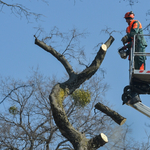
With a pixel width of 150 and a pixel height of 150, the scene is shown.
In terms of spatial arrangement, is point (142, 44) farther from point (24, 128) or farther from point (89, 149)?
point (24, 128)

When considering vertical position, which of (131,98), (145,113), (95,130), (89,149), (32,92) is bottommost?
(89,149)

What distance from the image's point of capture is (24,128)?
1462cm

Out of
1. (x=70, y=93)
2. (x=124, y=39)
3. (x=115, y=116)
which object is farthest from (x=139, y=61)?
(x=70, y=93)

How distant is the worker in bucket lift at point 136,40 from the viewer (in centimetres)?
802

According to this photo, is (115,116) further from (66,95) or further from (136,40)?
(136,40)

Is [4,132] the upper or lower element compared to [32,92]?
lower

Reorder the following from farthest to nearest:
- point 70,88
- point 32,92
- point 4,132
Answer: point 32,92 < point 4,132 < point 70,88

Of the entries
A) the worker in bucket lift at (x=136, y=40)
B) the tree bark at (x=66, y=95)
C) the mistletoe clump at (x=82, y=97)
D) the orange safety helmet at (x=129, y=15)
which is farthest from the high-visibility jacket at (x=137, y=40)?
the mistletoe clump at (x=82, y=97)

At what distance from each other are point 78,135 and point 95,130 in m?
9.16

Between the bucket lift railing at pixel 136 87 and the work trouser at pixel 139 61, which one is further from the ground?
the work trouser at pixel 139 61

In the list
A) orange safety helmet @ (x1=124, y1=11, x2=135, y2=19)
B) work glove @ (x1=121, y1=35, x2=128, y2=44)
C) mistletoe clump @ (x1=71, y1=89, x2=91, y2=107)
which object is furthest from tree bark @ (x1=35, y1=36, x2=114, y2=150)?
mistletoe clump @ (x1=71, y1=89, x2=91, y2=107)

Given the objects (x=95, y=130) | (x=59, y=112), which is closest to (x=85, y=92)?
(x=59, y=112)

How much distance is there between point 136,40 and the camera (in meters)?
8.03

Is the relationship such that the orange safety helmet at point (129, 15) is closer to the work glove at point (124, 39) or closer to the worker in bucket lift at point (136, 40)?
the worker in bucket lift at point (136, 40)
